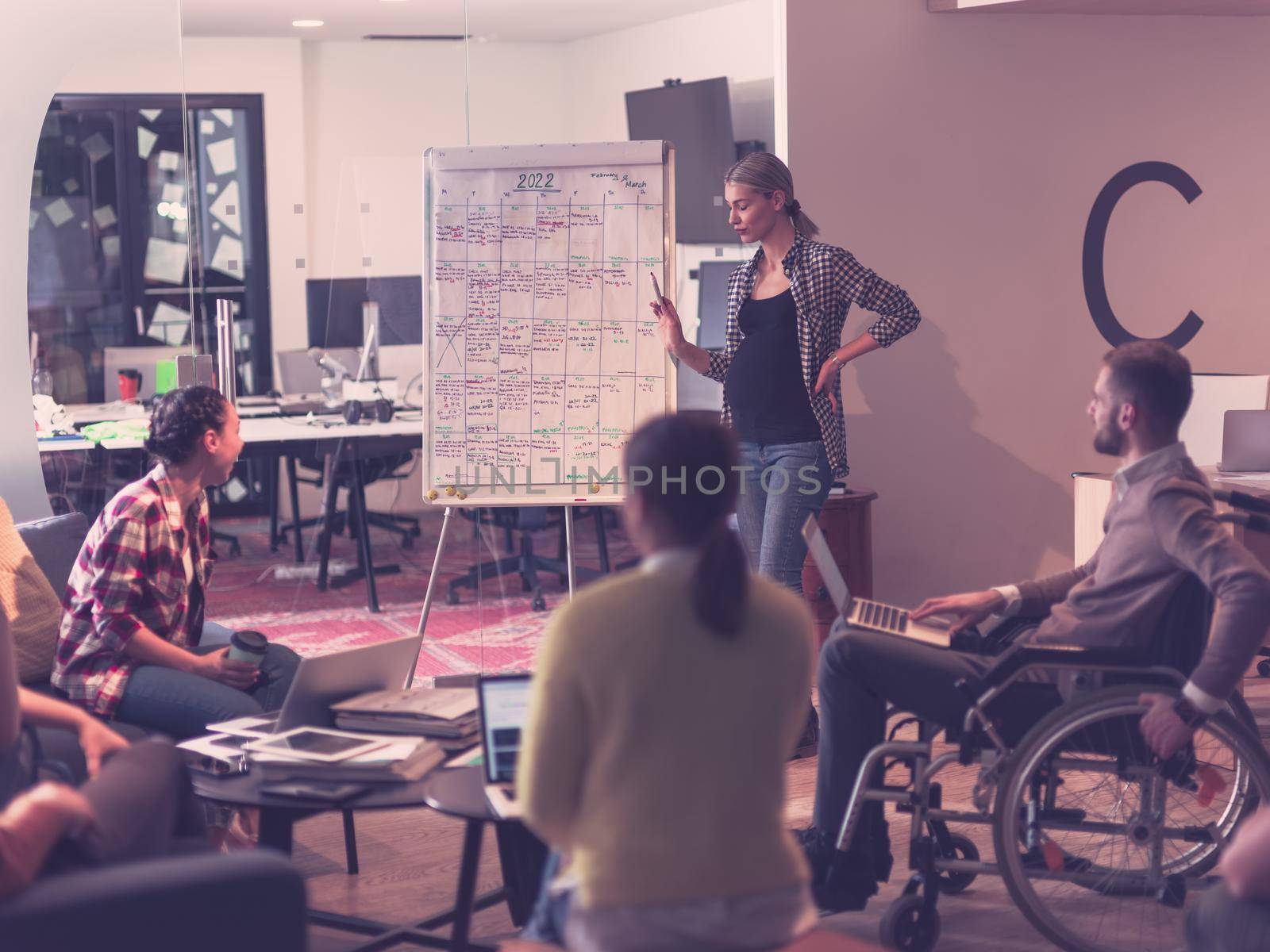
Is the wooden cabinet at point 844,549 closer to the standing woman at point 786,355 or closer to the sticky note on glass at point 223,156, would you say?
the standing woman at point 786,355

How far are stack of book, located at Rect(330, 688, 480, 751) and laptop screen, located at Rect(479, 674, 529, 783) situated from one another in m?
0.23

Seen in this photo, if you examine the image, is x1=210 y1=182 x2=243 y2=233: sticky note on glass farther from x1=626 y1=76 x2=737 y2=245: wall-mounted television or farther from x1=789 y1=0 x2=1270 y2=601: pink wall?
x1=789 y1=0 x2=1270 y2=601: pink wall

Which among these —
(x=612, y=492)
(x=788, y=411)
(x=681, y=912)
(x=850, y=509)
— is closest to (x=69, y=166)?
(x=612, y=492)

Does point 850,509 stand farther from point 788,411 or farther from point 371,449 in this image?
point 371,449

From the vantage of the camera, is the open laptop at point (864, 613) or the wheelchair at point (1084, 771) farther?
the open laptop at point (864, 613)

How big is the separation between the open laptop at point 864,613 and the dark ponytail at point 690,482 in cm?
108

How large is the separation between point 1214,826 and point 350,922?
1.73 m

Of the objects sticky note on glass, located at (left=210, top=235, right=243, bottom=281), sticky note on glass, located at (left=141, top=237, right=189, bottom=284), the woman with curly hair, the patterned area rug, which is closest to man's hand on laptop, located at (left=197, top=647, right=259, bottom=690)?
the woman with curly hair

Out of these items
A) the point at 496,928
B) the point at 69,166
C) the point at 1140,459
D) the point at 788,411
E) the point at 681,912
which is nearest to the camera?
the point at 681,912

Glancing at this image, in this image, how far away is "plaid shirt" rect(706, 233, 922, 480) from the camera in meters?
3.75

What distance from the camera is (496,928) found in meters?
2.81

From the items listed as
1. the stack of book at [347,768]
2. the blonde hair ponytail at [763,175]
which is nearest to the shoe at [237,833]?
the stack of book at [347,768]

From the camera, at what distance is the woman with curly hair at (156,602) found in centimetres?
285

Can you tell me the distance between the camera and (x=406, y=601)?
589 cm
